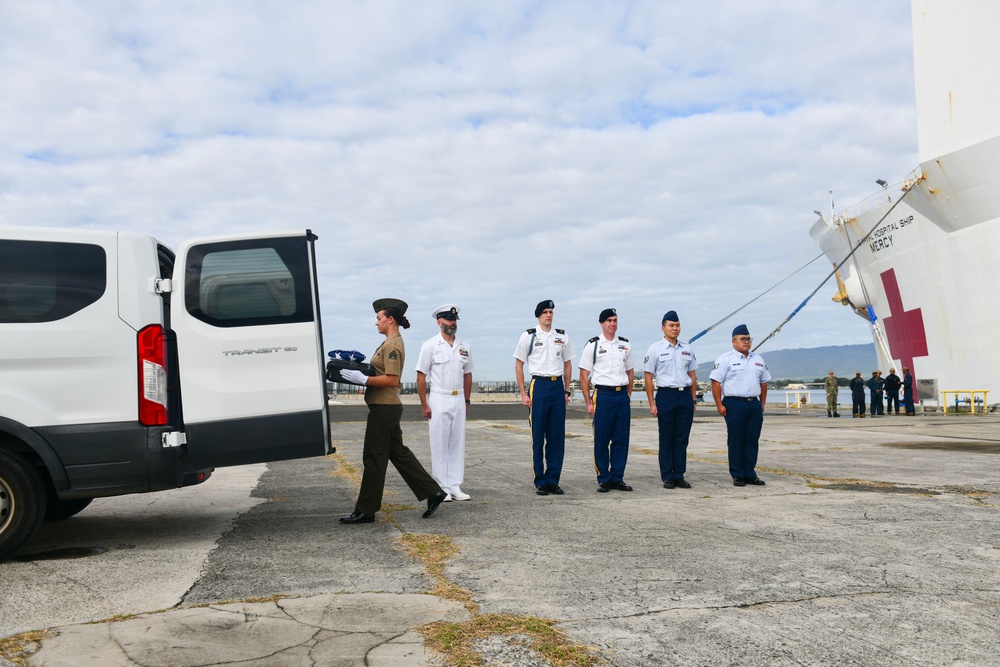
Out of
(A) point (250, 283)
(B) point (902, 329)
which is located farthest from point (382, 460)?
(B) point (902, 329)

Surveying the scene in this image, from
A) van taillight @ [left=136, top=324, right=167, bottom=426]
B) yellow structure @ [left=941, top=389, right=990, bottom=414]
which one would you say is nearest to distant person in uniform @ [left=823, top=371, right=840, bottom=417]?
yellow structure @ [left=941, top=389, right=990, bottom=414]

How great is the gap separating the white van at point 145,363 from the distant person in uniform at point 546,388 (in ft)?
9.00

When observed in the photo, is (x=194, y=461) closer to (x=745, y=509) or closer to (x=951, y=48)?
(x=745, y=509)

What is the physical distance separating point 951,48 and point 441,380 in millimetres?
25449

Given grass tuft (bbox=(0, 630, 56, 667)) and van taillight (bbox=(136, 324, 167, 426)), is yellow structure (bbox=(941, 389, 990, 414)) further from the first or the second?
grass tuft (bbox=(0, 630, 56, 667))

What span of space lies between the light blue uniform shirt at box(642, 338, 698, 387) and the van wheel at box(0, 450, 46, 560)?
567 centimetres

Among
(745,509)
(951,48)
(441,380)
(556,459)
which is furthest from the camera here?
(951,48)

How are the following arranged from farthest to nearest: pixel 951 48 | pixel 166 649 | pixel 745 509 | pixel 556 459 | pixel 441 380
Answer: pixel 951 48 < pixel 556 459 < pixel 441 380 < pixel 745 509 < pixel 166 649

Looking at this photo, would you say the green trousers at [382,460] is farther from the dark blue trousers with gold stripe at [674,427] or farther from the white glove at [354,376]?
the dark blue trousers with gold stripe at [674,427]

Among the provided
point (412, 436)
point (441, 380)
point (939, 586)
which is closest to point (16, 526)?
point (441, 380)

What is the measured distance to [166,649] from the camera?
10.2 feet

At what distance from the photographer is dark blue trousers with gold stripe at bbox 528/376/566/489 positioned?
25.2 ft

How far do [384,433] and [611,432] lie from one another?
2634 mm

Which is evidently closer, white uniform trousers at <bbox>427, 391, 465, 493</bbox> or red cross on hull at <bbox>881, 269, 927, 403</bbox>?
white uniform trousers at <bbox>427, 391, 465, 493</bbox>
